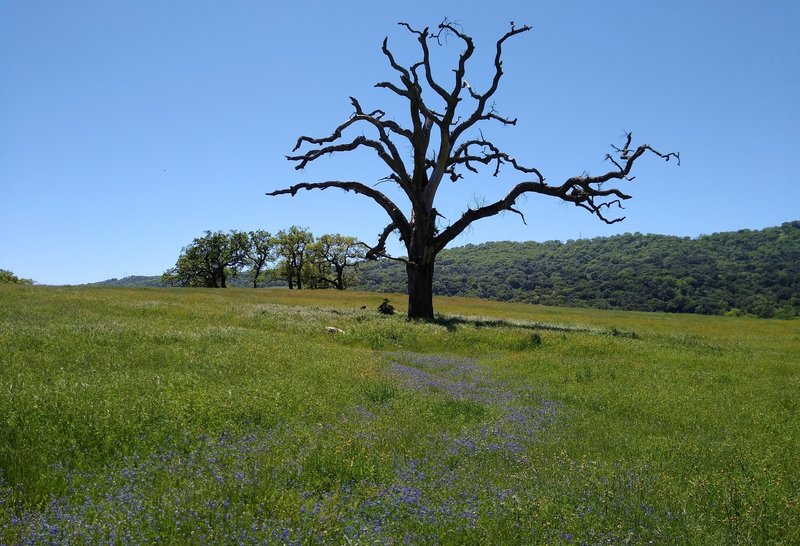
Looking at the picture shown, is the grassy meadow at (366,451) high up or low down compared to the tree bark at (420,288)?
down

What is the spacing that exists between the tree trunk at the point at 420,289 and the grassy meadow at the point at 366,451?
48.0ft

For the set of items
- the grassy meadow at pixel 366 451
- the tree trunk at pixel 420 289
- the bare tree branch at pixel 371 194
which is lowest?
the grassy meadow at pixel 366 451

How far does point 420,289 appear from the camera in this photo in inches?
1187

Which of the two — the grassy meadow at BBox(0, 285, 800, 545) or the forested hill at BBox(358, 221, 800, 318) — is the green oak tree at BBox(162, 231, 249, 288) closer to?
the forested hill at BBox(358, 221, 800, 318)

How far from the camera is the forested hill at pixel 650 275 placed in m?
83.5

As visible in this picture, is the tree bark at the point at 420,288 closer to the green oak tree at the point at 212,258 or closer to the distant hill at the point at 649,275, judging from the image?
the distant hill at the point at 649,275

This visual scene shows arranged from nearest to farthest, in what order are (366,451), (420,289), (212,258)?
1. (366,451)
2. (420,289)
3. (212,258)

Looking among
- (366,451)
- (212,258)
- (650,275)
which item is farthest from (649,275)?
(366,451)

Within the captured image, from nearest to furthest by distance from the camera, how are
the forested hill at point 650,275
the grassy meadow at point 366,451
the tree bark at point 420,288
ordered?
1. the grassy meadow at point 366,451
2. the tree bark at point 420,288
3. the forested hill at point 650,275

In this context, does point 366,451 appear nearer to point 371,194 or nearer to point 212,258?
point 371,194

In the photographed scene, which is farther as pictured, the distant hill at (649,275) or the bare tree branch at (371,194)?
the distant hill at (649,275)

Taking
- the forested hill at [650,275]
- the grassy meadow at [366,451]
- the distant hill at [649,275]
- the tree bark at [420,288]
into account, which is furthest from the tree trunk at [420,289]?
the forested hill at [650,275]

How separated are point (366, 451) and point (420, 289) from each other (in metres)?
23.1

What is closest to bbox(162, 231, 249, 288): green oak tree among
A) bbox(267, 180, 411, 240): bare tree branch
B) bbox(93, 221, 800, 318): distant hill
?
bbox(93, 221, 800, 318): distant hill
